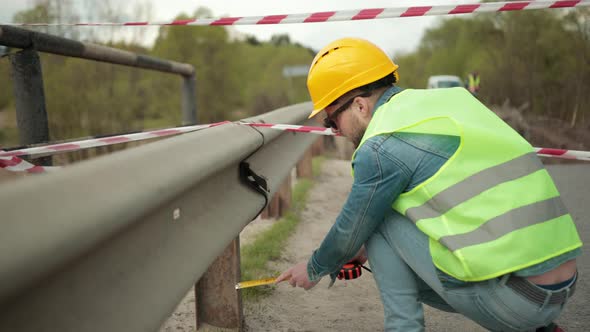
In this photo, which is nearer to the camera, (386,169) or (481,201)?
(481,201)

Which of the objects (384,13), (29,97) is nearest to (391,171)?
(384,13)

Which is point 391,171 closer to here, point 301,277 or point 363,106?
point 363,106

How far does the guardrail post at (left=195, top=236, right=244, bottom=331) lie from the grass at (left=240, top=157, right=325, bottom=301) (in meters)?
0.50

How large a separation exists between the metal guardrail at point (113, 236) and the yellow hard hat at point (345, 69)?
55cm

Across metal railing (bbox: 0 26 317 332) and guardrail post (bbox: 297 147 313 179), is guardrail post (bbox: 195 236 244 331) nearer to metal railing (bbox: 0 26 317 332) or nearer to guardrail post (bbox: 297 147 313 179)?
metal railing (bbox: 0 26 317 332)

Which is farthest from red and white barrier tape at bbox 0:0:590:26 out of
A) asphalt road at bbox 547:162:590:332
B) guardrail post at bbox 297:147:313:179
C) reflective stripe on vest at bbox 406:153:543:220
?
guardrail post at bbox 297:147:313:179

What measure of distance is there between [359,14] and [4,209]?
264 cm

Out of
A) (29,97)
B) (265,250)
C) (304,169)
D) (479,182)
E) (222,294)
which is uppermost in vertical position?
(29,97)

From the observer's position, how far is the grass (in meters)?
3.36

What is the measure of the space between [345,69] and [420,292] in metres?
1.07

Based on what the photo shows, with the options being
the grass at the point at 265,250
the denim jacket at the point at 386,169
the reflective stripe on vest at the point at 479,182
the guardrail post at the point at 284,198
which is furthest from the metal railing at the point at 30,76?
the guardrail post at the point at 284,198

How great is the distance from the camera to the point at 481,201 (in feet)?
5.87

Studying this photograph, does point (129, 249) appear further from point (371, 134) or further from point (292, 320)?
point (292, 320)

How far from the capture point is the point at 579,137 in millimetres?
8617
